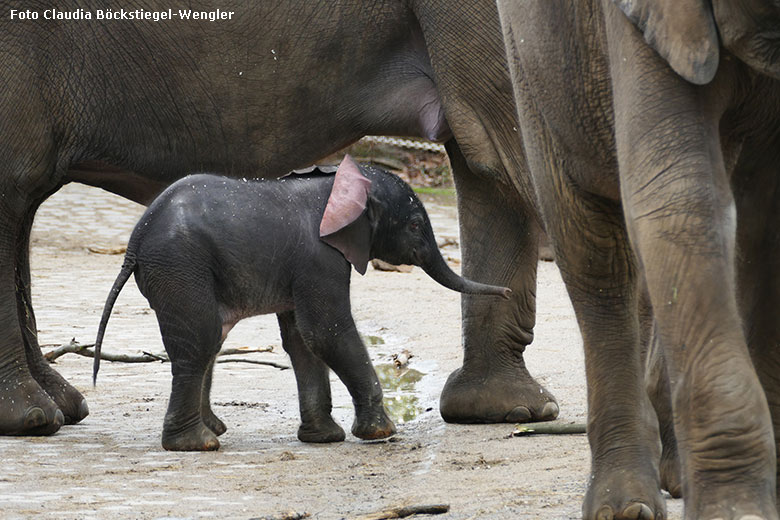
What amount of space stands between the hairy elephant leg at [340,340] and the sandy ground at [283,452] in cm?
12

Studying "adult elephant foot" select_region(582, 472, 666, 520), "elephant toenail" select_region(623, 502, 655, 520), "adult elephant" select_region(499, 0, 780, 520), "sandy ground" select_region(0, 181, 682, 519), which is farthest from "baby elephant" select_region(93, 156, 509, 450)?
"elephant toenail" select_region(623, 502, 655, 520)

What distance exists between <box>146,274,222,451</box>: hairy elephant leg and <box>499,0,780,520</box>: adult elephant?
184 centimetres

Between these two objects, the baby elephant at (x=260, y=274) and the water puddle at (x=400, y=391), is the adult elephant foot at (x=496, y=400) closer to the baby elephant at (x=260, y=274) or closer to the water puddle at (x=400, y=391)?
the water puddle at (x=400, y=391)

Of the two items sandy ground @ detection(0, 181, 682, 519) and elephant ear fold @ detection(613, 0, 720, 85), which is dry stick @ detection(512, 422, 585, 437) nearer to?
sandy ground @ detection(0, 181, 682, 519)

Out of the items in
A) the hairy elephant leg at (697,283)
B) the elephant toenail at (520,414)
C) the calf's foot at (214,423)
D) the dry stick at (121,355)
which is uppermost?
the hairy elephant leg at (697,283)

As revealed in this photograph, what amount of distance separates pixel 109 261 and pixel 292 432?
24.3 ft

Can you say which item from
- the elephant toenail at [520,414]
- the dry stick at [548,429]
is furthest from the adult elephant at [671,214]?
the elephant toenail at [520,414]

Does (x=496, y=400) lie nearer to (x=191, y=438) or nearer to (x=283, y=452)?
(x=283, y=452)

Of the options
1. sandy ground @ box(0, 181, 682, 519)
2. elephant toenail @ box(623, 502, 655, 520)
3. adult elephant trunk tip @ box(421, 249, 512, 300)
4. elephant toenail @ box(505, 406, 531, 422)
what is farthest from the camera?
elephant toenail @ box(505, 406, 531, 422)

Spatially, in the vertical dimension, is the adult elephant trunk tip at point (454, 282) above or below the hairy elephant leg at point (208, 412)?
above

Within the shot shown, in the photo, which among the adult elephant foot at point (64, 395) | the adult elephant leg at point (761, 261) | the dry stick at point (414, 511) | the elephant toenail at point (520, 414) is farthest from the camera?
the adult elephant foot at point (64, 395)

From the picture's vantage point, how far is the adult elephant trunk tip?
544 cm

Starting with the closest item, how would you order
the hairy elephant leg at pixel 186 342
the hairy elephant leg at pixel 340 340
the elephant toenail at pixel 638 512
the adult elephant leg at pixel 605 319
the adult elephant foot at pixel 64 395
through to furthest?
1. the elephant toenail at pixel 638 512
2. the adult elephant leg at pixel 605 319
3. the hairy elephant leg at pixel 186 342
4. the hairy elephant leg at pixel 340 340
5. the adult elephant foot at pixel 64 395

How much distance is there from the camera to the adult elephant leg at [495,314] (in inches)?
225
